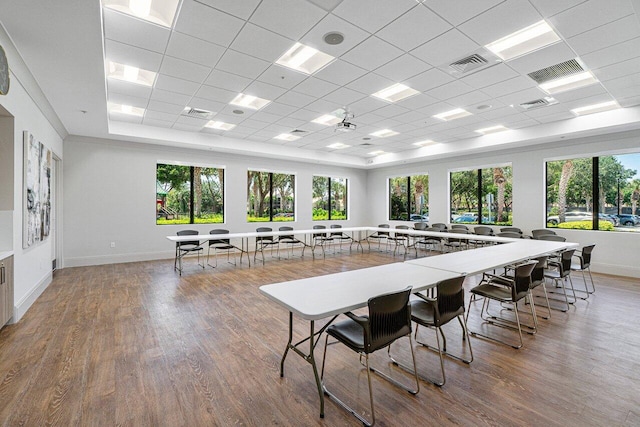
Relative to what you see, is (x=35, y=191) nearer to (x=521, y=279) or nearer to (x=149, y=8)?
(x=149, y=8)

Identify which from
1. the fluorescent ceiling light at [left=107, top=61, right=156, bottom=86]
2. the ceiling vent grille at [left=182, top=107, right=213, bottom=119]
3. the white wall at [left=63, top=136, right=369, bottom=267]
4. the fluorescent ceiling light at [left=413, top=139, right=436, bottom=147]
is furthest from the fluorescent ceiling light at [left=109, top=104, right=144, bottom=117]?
the fluorescent ceiling light at [left=413, top=139, right=436, bottom=147]

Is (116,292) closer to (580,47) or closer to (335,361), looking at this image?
(335,361)

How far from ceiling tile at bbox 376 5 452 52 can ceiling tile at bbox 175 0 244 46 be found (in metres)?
1.55

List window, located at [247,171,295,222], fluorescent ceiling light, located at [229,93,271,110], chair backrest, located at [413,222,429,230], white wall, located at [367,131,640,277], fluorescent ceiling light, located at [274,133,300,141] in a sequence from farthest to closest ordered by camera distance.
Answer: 1. chair backrest, located at [413,222,429,230]
2. window, located at [247,171,295,222]
3. fluorescent ceiling light, located at [274,133,300,141]
4. white wall, located at [367,131,640,277]
5. fluorescent ceiling light, located at [229,93,271,110]

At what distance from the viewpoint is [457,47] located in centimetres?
350

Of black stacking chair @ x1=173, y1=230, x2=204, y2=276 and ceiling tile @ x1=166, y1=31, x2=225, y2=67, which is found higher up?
ceiling tile @ x1=166, y1=31, x2=225, y2=67

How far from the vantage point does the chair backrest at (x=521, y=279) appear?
3.13 m

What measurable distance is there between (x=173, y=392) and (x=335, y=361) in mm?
1311

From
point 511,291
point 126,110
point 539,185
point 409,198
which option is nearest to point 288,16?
point 511,291

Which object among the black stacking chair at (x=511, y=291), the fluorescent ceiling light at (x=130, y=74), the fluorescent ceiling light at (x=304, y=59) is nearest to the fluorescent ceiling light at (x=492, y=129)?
the black stacking chair at (x=511, y=291)

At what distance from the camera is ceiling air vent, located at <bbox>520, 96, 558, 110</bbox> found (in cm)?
514

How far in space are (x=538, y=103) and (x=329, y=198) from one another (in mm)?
7140

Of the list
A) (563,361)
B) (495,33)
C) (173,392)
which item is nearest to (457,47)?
(495,33)

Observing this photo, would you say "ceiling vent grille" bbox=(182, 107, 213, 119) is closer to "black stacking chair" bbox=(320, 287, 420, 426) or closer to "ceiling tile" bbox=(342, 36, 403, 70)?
"ceiling tile" bbox=(342, 36, 403, 70)
